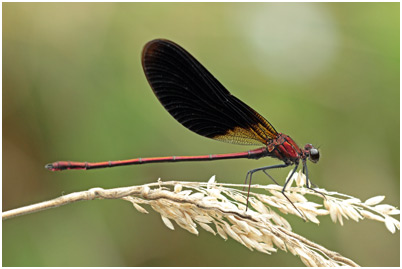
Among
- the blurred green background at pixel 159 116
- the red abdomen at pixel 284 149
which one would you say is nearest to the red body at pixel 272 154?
the red abdomen at pixel 284 149

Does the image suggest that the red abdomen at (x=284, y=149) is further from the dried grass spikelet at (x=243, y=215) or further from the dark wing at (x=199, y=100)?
the dried grass spikelet at (x=243, y=215)

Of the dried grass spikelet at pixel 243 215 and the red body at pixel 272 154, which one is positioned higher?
the red body at pixel 272 154

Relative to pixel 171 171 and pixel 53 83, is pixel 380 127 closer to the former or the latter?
pixel 171 171

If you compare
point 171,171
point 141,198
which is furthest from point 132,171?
point 141,198

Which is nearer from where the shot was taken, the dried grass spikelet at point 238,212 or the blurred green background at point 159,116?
the dried grass spikelet at point 238,212

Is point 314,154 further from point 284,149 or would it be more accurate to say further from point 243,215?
point 243,215

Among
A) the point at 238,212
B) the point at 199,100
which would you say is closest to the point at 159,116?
the point at 199,100
